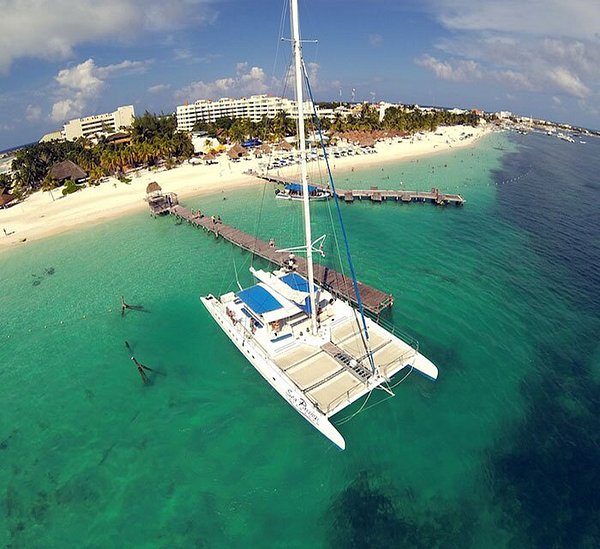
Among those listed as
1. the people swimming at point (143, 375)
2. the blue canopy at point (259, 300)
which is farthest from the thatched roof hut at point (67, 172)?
the blue canopy at point (259, 300)

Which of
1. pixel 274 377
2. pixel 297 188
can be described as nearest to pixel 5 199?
pixel 297 188

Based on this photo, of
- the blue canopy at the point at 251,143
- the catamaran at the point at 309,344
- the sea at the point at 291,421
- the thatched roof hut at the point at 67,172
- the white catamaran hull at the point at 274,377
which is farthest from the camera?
the blue canopy at the point at 251,143

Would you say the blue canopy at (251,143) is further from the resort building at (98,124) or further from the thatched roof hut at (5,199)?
the resort building at (98,124)

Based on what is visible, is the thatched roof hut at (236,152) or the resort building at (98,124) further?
the resort building at (98,124)

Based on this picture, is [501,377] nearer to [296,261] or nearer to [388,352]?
[388,352]

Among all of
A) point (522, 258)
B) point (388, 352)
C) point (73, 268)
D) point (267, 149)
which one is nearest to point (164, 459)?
point (388, 352)

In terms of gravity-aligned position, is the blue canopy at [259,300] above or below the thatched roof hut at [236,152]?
below
